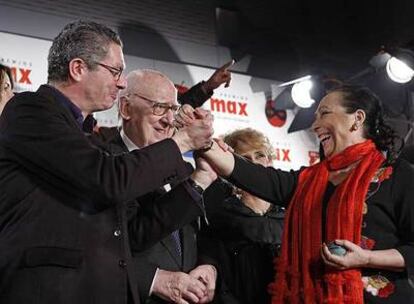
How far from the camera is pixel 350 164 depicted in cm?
242

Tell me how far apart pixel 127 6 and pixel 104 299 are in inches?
135

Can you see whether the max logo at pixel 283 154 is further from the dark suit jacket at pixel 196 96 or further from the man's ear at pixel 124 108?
the man's ear at pixel 124 108

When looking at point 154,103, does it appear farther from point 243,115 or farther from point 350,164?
point 243,115

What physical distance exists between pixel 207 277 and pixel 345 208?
53cm

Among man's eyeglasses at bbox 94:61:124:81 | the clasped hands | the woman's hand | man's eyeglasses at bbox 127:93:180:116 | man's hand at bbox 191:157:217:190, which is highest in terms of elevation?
man's eyeglasses at bbox 127:93:180:116

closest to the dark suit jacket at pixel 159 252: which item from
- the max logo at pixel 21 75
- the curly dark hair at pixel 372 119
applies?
the curly dark hair at pixel 372 119

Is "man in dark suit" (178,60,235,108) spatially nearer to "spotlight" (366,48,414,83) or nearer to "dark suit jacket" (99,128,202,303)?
"dark suit jacket" (99,128,202,303)

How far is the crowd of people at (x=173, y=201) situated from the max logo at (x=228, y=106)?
1563 millimetres

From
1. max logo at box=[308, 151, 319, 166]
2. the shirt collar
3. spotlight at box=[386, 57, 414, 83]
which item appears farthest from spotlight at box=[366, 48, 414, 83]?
the shirt collar

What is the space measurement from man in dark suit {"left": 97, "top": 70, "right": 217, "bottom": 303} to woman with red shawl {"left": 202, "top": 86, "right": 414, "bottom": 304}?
0.25 meters

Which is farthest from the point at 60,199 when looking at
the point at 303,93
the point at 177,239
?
the point at 303,93

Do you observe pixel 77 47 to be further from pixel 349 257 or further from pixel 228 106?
pixel 228 106

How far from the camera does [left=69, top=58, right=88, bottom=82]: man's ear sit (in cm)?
179

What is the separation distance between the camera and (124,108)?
2449 mm
